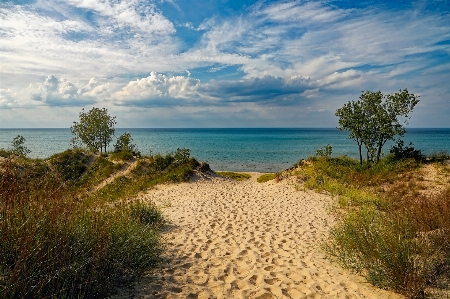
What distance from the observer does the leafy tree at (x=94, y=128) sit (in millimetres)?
32594

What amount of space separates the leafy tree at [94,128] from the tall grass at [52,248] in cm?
2945

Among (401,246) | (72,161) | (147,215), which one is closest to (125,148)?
(72,161)

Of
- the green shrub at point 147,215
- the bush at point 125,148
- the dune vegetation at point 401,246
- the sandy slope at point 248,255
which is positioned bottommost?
the sandy slope at point 248,255

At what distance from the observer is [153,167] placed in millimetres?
22453

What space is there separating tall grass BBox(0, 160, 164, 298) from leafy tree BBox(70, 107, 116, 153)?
2945cm

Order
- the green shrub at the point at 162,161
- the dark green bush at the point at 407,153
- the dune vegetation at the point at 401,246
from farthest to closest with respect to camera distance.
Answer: the green shrub at the point at 162,161
the dark green bush at the point at 407,153
the dune vegetation at the point at 401,246

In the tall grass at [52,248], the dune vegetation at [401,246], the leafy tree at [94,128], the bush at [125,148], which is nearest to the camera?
the tall grass at [52,248]

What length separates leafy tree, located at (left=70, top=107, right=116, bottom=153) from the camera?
107 feet

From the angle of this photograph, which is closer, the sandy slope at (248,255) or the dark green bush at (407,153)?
the sandy slope at (248,255)

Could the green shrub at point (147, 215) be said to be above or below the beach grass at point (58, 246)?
below

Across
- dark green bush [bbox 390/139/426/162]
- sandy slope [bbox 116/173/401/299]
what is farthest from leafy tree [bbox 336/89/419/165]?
sandy slope [bbox 116/173/401/299]

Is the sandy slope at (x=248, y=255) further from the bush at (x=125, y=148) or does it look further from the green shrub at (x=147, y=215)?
the bush at (x=125, y=148)

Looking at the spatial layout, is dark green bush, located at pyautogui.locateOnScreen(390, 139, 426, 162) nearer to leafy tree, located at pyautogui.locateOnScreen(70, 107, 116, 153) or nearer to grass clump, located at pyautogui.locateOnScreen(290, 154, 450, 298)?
grass clump, located at pyautogui.locateOnScreen(290, 154, 450, 298)

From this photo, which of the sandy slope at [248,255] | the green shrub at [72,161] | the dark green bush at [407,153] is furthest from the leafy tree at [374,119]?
the green shrub at [72,161]
